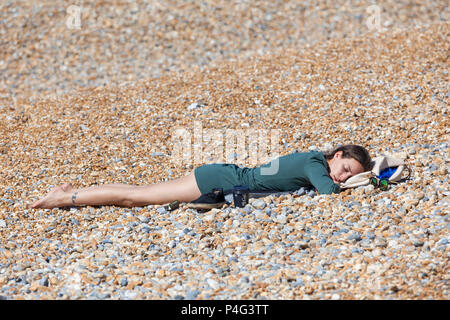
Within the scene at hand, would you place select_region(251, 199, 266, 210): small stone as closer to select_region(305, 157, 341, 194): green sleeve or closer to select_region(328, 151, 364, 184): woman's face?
select_region(305, 157, 341, 194): green sleeve

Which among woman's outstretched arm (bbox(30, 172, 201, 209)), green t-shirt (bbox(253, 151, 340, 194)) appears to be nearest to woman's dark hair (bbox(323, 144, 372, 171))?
green t-shirt (bbox(253, 151, 340, 194))

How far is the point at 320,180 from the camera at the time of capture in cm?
579

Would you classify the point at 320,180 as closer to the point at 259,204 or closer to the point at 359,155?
the point at 359,155

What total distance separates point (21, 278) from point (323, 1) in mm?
11206

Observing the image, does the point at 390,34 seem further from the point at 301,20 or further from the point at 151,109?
the point at 151,109

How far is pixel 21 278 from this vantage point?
187 inches

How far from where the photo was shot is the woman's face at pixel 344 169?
5.91 meters

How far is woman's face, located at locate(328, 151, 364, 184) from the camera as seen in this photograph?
5.91 meters

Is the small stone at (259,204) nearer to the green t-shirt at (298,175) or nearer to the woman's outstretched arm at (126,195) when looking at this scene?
the green t-shirt at (298,175)

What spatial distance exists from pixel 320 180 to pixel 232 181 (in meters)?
0.96

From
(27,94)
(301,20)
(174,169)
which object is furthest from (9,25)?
(174,169)

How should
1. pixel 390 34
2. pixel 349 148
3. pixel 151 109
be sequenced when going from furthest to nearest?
pixel 390 34 < pixel 151 109 < pixel 349 148

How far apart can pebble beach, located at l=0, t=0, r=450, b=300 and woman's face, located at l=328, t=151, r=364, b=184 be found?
0.21 metres

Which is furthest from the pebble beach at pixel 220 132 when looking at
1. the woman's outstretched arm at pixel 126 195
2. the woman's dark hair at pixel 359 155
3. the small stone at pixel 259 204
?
the woman's dark hair at pixel 359 155
